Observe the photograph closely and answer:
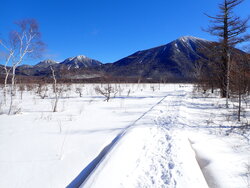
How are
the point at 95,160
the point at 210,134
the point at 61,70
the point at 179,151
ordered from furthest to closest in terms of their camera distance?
the point at 61,70, the point at 210,134, the point at 179,151, the point at 95,160

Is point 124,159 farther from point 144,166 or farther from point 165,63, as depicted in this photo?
point 165,63

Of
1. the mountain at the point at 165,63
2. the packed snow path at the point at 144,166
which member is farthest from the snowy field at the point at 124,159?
the mountain at the point at 165,63

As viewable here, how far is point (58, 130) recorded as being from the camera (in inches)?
172

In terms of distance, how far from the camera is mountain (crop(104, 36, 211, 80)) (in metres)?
106

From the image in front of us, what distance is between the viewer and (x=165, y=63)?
127 m

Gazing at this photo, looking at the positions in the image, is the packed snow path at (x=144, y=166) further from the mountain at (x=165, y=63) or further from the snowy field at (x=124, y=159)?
the mountain at (x=165, y=63)

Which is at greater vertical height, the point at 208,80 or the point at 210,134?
the point at 208,80

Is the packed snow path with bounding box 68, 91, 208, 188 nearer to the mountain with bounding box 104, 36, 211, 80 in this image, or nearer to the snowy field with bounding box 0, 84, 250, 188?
the snowy field with bounding box 0, 84, 250, 188

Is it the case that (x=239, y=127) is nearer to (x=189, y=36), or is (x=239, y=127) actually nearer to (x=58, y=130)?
(x=58, y=130)

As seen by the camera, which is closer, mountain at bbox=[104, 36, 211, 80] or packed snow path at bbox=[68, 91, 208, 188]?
packed snow path at bbox=[68, 91, 208, 188]

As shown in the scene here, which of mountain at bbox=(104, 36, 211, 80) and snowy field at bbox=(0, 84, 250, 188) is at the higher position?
mountain at bbox=(104, 36, 211, 80)

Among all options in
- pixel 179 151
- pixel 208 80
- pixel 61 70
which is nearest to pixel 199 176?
pixel 179 151

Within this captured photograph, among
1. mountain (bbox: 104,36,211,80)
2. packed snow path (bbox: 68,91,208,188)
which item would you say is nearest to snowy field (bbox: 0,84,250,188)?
packed snow path (bbox: 68,91,208,188)

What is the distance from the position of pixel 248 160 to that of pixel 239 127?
2.54 metres
